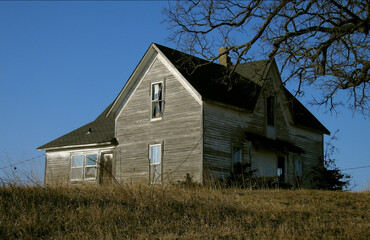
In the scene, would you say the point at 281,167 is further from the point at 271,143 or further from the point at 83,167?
the point at 83,167

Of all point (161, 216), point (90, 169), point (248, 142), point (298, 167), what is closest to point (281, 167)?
point (298, 167)

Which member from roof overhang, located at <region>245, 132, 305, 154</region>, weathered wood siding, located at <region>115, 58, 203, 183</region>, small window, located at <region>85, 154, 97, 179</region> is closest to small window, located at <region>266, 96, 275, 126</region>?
roof overhang, located at <region>245, 132, 305, 154</region>

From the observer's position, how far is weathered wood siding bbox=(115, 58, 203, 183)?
23.6m

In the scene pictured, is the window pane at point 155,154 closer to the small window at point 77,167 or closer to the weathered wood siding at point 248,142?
the weathered wood siding at point 248,142

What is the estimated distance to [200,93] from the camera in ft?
76.7

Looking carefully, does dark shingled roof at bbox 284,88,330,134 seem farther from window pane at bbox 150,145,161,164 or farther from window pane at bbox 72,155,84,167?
window pane at bbox 72,155,84,167

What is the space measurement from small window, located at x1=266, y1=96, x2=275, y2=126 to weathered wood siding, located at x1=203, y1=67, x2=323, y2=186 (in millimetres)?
254

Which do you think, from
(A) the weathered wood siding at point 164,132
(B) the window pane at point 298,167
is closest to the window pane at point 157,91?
(A) the weathered wood siding at point 164,132

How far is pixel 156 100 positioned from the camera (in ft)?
84.9

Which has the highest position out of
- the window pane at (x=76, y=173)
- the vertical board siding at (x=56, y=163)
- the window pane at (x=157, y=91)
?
the window pane at (x=157, y=91)

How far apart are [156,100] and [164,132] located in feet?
6.12

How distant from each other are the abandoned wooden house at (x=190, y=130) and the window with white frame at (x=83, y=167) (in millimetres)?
58

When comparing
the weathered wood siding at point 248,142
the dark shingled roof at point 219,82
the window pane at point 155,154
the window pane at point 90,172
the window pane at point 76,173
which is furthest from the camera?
the window pane at point 76,173

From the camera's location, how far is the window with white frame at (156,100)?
25672 millimetres
